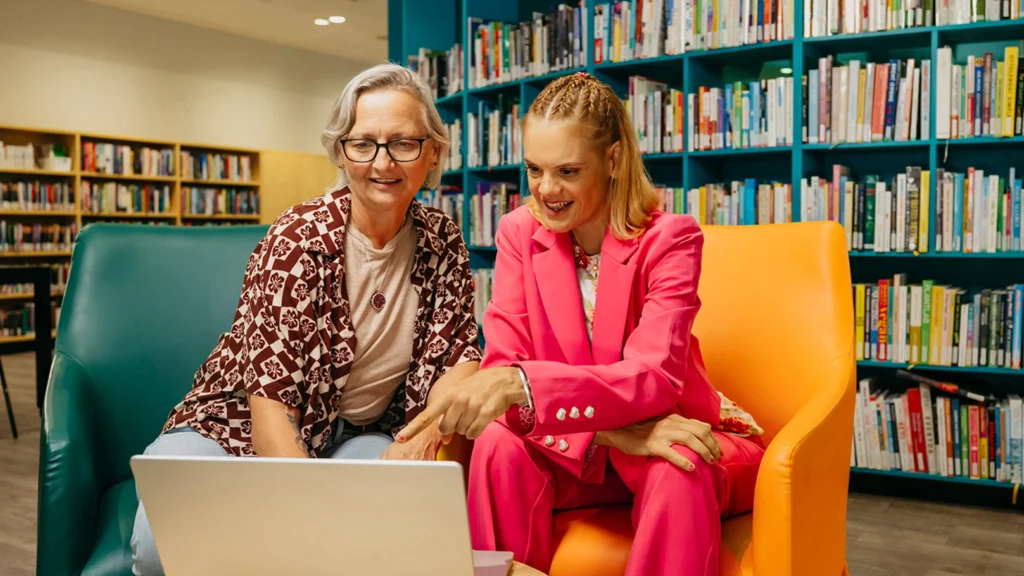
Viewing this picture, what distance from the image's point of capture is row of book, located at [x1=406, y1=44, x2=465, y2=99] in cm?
461

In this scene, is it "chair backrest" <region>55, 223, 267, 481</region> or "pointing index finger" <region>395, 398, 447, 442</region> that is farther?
"chair backrest" <region>55, 223, 267, 481</region>

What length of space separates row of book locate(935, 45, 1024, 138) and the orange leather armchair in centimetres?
166

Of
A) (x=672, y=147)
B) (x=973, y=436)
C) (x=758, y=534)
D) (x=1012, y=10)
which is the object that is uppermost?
(x=1012, y=10)

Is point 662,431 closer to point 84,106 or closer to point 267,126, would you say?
point 84,106

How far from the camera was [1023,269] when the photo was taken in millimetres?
3246

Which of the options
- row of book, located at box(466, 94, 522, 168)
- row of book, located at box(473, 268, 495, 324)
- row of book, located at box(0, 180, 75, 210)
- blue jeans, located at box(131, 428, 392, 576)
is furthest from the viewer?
row of book, located at box(0, 180, 75, 210)

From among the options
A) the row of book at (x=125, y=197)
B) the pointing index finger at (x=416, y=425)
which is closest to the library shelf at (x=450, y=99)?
the pointing index finger at (x=416, y=425)

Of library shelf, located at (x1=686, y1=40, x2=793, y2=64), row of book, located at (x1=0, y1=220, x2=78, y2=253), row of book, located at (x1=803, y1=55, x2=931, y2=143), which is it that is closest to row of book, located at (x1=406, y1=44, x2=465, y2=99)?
library shelf, located at (x1=686, y1=40, x2=793, y2=64)

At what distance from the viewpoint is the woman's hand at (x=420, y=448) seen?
1547mm

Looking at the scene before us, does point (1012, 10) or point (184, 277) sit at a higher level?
point (1012, 10)

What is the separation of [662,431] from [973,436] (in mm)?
2251

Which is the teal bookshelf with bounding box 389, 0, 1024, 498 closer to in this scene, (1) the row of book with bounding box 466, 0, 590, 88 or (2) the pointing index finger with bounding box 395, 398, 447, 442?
(1) the row of book with bounding box 466, 0, 590, 88

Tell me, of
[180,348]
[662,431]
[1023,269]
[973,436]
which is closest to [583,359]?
[662,431]

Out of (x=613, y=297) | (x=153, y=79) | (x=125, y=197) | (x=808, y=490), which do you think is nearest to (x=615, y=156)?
(x=613, y=297)
